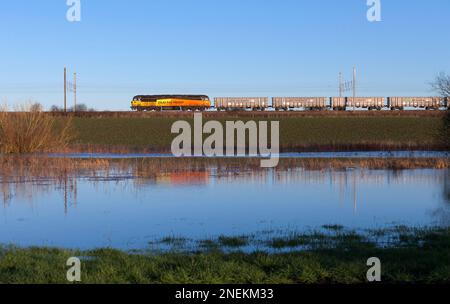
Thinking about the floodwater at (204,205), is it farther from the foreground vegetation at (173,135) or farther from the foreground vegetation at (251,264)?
the foreground vegetation at (173,135)

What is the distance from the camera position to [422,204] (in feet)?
64.2

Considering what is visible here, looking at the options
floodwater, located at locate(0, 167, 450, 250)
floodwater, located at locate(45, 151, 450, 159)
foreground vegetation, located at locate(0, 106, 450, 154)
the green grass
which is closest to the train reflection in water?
floodwater, located at locate(0, 167, 450, 250)

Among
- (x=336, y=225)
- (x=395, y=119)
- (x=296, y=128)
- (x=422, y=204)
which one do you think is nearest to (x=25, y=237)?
Answer: (x=336, y=225)

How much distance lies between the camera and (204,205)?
19500 mm

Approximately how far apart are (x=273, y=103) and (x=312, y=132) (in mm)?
43333

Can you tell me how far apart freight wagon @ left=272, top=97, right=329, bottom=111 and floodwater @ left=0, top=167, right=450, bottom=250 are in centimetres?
7666

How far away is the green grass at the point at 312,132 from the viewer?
4766 cm

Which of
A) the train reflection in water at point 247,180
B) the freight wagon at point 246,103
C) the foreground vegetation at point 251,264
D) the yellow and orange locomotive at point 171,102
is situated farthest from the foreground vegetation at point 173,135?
the foreground vegetation at point 251,264

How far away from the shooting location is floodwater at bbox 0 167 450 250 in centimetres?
1512

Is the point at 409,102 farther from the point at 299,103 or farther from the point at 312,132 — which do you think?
the point at 312,132

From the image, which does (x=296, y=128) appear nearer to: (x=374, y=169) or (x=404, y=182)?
(x=374, y=169)

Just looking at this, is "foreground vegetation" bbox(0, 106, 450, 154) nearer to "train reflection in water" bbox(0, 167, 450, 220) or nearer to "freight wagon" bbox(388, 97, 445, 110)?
"train reflection in water" bbox(0, 167, 450, 220)
